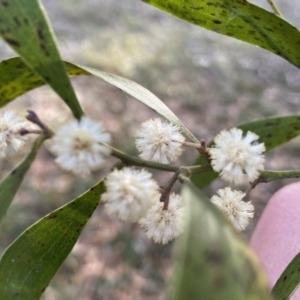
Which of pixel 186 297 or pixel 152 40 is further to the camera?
pixel 152 40

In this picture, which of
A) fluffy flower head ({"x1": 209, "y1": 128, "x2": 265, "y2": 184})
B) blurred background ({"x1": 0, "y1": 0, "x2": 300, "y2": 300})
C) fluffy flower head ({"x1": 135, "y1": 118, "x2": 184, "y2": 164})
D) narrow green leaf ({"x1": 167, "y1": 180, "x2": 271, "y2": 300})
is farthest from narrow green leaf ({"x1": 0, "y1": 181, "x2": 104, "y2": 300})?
blurred background ({"x1": 0, "y1": 0, "x2": 300, "y2": 300})

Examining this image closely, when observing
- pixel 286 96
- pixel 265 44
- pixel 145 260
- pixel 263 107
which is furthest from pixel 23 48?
pixel 286 96

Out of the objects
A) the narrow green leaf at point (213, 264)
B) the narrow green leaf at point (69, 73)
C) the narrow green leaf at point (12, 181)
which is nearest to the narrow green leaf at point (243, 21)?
the narrow green leaf at point (69, 73)

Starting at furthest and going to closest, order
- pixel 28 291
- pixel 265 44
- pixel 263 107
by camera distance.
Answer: pixel 263 107
pixel 265 44
pixel 28 291

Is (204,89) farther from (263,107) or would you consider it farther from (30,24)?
(30,24)

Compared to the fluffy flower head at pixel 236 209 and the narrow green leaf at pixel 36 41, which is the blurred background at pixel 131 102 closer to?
the fluffy flower head at pixel 236 209

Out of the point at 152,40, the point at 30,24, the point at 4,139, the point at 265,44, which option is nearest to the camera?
the point at 30,24

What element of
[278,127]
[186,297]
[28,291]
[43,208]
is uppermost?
[186,297]
